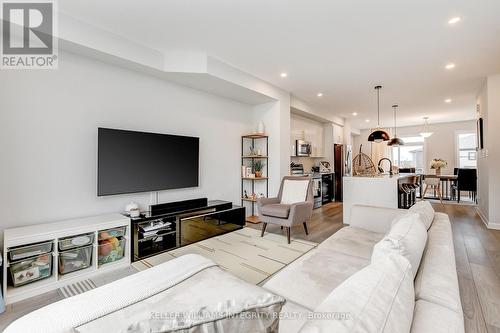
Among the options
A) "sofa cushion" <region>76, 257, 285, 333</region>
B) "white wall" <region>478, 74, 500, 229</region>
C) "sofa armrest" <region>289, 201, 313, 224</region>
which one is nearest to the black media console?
"sofa armrest" <region>289, 201, 313, 224</region>

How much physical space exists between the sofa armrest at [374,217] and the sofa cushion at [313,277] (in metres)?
0.82

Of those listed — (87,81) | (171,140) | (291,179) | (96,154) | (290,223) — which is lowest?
(290,223)

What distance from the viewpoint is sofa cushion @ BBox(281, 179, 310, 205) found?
376 cm

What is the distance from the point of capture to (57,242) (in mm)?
2221

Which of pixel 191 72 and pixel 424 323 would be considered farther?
pixel 191 72

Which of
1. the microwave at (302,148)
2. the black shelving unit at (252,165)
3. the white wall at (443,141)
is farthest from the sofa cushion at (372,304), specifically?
the white wall at (443,141)

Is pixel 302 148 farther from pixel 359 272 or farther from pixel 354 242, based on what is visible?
pixel 359 272

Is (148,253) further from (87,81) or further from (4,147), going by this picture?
(87,81)

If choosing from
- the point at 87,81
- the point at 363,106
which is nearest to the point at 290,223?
the point at 87,81

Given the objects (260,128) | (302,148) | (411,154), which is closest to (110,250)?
(260,128)

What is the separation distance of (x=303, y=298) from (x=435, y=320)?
2.07ft

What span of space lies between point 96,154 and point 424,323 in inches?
127

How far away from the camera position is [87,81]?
2.77 metres

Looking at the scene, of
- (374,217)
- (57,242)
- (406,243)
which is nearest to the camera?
(406,243)
